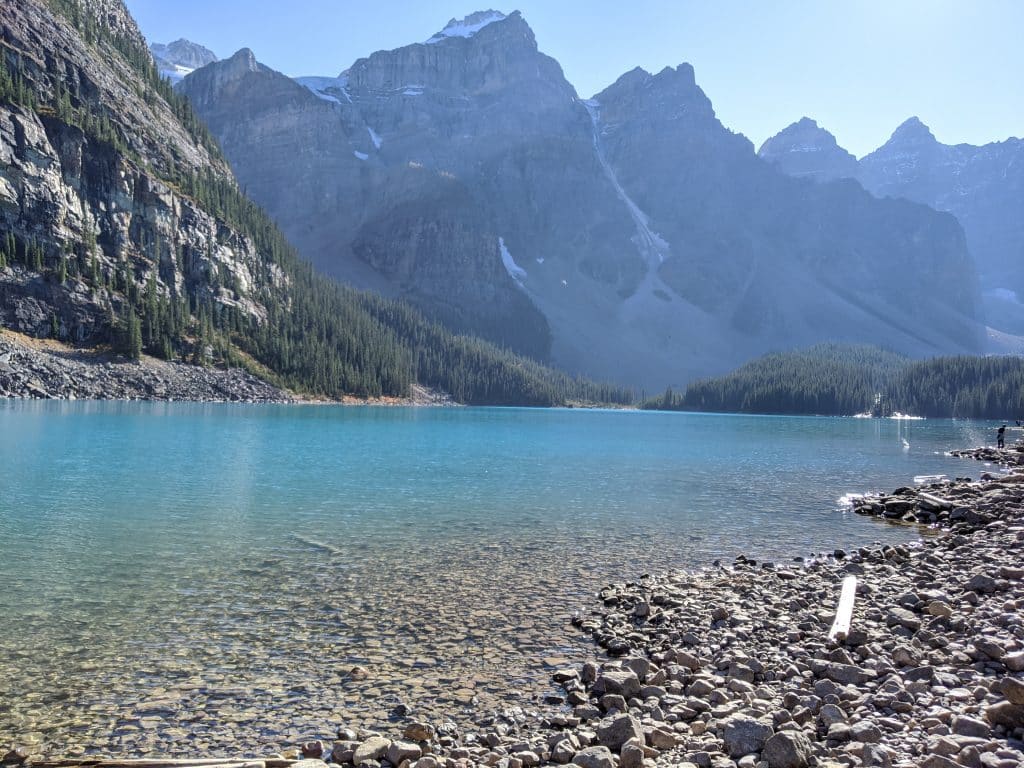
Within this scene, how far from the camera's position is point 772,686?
36.6 feet

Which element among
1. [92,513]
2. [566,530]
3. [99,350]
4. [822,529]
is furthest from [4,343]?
Answer: [822,529]

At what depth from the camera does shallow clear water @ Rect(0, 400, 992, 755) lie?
10.8 m

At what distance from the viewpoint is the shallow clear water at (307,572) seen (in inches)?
425

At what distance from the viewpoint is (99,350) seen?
126875 mm

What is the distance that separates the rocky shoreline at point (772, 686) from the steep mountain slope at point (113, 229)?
137 meters

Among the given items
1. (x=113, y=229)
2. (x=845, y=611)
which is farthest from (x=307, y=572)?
(x=113, y=229)

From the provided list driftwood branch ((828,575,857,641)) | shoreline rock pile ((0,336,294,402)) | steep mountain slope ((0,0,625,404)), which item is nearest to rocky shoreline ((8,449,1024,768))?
driftwood branch ((828,575,857,641))

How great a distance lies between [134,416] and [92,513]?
212ft

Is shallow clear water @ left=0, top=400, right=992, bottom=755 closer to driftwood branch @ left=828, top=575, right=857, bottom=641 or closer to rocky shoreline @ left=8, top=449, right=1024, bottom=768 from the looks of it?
rocky shoreline @ left=8, top=449, right=1024, bottom=768

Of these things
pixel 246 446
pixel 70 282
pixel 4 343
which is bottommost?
pixel 246 446

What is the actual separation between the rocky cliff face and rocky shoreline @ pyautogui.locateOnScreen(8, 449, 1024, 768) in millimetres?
137377

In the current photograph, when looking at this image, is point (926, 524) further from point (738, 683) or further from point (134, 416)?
point (134, 416)

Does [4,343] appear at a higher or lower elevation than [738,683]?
higher

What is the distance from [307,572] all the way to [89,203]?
16269 cm
